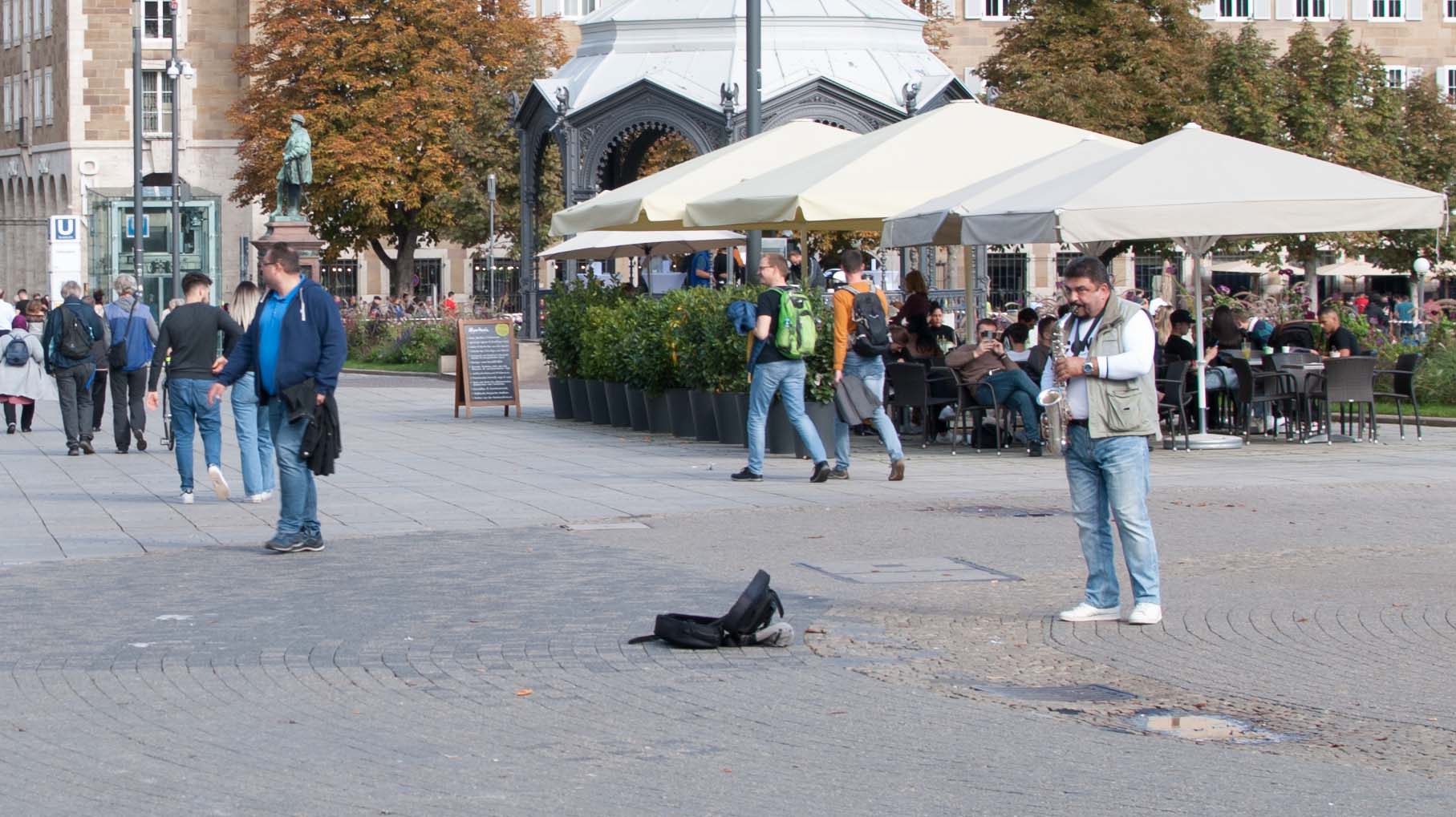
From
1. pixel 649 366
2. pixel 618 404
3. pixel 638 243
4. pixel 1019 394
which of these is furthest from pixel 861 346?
pixel 638 243

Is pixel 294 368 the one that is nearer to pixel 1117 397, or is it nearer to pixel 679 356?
pixel 1117 397

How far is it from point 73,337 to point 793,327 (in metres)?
8.74

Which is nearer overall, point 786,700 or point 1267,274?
point 786,700

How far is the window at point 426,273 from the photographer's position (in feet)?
260

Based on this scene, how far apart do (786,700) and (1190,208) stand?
10197 mm

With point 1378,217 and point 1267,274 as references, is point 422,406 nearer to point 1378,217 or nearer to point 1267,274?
point 1378,217

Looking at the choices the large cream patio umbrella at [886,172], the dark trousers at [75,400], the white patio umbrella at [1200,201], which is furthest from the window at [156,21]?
the white patio umbrella at [1200,201]

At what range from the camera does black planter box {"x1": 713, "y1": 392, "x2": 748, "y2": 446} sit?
1909 cm

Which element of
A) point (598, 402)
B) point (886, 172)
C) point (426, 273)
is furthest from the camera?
point (426, 273)

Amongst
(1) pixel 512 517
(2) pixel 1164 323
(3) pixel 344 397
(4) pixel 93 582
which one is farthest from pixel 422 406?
(4) pixel 93 582

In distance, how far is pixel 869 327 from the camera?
15.8m

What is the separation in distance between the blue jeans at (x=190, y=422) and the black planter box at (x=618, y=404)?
23.4 ft

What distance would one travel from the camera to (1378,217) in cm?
1712

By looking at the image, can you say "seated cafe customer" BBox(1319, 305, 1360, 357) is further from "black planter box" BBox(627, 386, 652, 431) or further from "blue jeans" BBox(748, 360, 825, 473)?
"blue jeans" BBox(748, 360, 825, 473)
